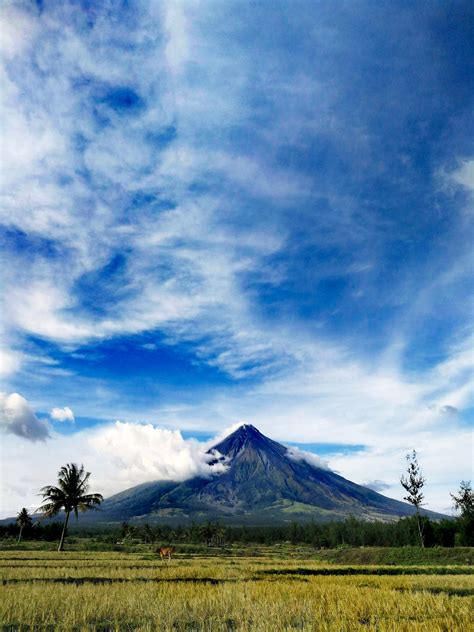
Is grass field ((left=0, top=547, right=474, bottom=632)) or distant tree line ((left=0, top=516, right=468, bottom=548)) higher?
distant tree line ((left=0, top=516, right=468, bottom=548))

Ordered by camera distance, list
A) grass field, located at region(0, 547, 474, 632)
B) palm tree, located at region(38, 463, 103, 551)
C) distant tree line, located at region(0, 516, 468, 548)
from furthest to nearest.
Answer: distant tree line, located at region(0, 516, 468, 548), palm tree, located at region(38, 463, 103, 551), grass field, located at region(0, 547, 474, 632)

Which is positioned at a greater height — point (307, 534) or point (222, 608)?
point (307, 534)

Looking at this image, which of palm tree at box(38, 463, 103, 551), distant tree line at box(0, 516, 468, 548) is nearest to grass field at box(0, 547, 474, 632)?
palm tree at box(38, 463, 103, 551)

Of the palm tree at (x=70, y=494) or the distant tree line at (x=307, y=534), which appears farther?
the distant tree line at (x=307, y=534)

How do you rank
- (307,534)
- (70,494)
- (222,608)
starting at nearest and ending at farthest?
(222,608) → (70,494) → (307,534)

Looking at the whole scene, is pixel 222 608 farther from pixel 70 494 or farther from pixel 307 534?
pixel 307 534

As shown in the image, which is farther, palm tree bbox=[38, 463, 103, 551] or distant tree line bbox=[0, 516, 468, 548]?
distant tree line bbox=[0, 516, 468, 548]

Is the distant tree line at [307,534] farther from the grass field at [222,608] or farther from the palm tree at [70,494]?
the grass field at [222,608]

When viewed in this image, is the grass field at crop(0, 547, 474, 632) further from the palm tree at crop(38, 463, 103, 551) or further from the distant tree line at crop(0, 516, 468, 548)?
the distant tree line at crop(0, 516, 468, 548)

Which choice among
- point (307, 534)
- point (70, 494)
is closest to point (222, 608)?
point (70, 494)

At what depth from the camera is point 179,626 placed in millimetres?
10430

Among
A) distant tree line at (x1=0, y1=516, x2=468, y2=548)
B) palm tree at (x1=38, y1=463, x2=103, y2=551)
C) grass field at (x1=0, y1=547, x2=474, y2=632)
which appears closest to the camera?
grass field at (x1=0, y1=547, x2=474, y2=632)

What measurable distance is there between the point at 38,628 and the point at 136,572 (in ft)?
46.7

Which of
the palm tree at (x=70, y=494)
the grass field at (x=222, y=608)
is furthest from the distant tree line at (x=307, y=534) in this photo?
the grass field at (x=222, y=608)
